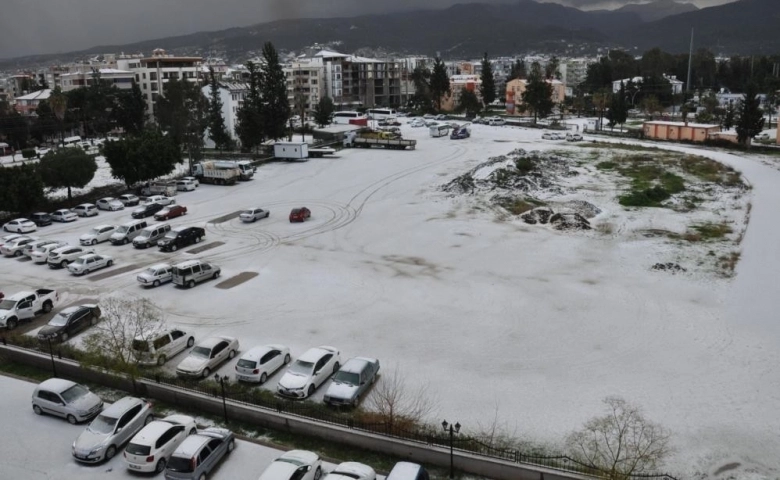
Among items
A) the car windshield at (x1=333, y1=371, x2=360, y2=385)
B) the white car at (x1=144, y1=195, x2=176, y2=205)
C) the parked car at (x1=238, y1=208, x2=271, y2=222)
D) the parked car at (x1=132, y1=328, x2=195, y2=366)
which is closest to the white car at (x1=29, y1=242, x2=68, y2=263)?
the parked car at (x1=238, y1=208, x2=271, y2=222)

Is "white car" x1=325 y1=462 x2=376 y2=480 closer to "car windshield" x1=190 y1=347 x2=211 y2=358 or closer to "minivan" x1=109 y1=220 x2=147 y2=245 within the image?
"car windshield" x1=190 y1=347 x2=211 y2=358

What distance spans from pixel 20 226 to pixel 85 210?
4.47m

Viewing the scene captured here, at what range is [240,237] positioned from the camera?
3350cm

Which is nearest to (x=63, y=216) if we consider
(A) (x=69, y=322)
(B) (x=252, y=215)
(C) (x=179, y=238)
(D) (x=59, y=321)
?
(C) (x=179, y=238)

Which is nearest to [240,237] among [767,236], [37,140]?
[767,236]

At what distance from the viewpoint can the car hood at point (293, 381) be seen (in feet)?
54.4

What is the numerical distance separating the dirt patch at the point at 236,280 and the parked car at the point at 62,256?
8.04 metres

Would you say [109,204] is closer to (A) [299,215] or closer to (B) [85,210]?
(B) [85,210]

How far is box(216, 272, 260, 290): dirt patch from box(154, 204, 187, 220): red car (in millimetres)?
12603

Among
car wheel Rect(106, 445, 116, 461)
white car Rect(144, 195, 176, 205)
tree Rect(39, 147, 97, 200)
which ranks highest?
tree Rect(39, 147, 97, 200)

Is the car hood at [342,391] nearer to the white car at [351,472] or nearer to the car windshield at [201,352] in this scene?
the white car at [351,472]

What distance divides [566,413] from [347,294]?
10930mm

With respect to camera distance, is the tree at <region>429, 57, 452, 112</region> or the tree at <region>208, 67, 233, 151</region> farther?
the tree at <region>429, 57, 452, 112</region>

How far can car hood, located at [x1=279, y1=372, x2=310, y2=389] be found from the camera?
1658 cm
